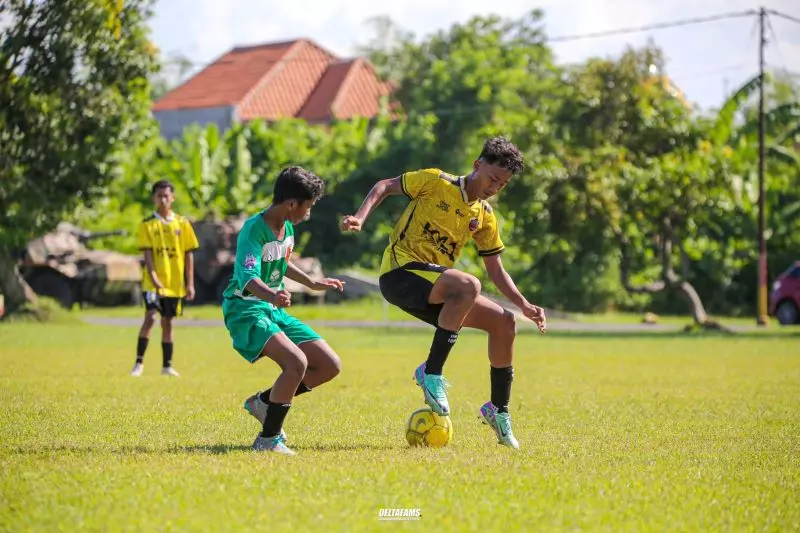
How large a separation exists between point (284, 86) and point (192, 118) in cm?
641

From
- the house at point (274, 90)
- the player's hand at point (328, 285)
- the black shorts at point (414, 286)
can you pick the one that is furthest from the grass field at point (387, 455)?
the house at point (274, 90)

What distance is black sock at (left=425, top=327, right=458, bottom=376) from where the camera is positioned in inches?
311

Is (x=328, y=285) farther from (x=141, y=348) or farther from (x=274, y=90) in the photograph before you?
(x=274, y=90)

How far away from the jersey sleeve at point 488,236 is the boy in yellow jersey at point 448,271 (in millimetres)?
85

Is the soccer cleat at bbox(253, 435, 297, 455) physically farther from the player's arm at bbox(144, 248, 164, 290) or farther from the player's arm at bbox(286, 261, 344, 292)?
the player's arm at bbox(144, 248, 164, 290)

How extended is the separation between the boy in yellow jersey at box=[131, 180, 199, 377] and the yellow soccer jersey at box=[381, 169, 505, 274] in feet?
20.3

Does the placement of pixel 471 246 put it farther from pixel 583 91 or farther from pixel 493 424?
pixel 493 424

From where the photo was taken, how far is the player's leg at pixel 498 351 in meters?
8.02

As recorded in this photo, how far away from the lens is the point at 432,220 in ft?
26.8

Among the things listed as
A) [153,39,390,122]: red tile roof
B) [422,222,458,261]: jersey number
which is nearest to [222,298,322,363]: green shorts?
[422,222,458,261]: jersey number

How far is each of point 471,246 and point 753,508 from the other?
112 feet

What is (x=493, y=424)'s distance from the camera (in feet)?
26.2

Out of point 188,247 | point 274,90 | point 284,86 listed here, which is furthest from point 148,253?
point 284,86

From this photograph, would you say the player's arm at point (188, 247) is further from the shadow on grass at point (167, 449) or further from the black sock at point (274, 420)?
the black sock at point (274, 420)
